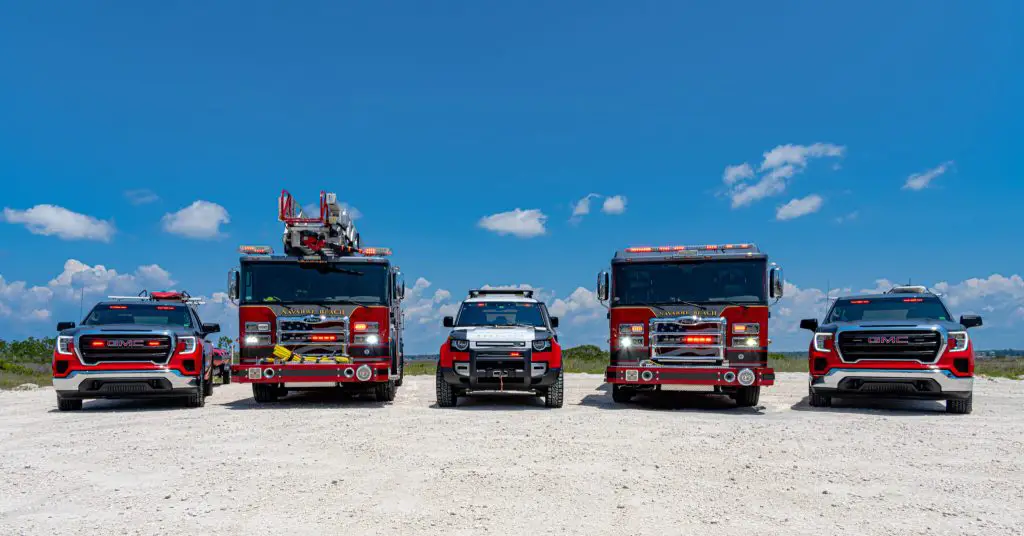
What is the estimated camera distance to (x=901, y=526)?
5.88 meters

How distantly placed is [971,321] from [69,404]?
55.2 feet

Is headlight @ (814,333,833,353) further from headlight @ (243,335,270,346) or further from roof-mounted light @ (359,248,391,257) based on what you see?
headlight @ (243,335,270,346)

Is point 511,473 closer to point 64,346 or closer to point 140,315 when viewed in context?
point 64,346

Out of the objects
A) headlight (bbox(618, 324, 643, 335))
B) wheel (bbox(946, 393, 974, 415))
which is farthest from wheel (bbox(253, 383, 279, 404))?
wheel (bbox(946, 393, 974, 415))

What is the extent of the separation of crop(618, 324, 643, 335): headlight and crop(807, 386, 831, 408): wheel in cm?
355

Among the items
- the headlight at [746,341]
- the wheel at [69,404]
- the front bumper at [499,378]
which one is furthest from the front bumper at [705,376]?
the wheel at [69,404]

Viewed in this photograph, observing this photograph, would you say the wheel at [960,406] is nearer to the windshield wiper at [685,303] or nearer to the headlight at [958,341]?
the headlight at [958,341]

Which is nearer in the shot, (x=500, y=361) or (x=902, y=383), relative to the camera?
(x=902, y=383)

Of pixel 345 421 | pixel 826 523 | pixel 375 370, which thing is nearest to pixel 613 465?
pixel 826 523

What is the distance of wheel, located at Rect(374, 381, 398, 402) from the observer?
51.5 ft

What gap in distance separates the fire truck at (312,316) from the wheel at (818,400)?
813cm

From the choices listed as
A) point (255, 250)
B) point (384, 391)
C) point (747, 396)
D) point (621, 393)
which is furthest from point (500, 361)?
point (255, 250)

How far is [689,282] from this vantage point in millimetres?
14359

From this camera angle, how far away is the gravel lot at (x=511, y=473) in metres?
6.01
